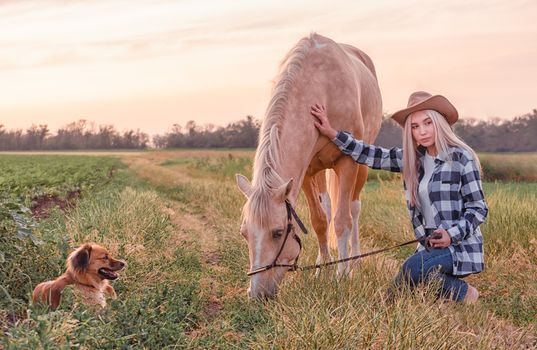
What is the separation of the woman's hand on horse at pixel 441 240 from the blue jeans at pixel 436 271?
117 mm

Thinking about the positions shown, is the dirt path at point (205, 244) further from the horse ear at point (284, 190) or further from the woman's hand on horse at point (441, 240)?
the woman's hand on horse at point (441, 240)

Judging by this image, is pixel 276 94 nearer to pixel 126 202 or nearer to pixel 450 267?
pixel 450 267

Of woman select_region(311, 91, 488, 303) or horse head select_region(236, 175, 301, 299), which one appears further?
woman select_region(311, 91, 488, 303)

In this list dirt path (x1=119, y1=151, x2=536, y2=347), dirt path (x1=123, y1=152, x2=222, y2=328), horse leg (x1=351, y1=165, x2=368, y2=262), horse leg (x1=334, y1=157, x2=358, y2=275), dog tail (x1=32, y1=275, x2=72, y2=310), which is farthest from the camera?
horse leg (x1=351, y1=165, x2=368, y2=262)

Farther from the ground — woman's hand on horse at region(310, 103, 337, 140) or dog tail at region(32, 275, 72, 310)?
woman's hand on horse at region(310, 103, 337, 140)

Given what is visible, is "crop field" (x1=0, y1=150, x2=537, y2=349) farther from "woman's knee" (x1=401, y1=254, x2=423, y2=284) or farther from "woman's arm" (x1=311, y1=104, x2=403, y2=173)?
"woman's arm" (x1=311, y1=104, x2=403, y2=173)

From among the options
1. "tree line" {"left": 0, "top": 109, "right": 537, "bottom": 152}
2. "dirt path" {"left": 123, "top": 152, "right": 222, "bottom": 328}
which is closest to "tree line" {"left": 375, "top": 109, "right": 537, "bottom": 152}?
"tree line" {"left": 0, "top": 109, "right": 537, "bottom": 152}

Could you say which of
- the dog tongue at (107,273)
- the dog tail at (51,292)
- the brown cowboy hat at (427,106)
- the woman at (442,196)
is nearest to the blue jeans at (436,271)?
the woman at (442,196)

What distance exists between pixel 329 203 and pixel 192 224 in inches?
178

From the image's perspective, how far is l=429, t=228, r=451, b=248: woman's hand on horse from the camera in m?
4.95

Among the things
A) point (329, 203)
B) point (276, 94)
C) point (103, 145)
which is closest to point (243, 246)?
point (329, 203)

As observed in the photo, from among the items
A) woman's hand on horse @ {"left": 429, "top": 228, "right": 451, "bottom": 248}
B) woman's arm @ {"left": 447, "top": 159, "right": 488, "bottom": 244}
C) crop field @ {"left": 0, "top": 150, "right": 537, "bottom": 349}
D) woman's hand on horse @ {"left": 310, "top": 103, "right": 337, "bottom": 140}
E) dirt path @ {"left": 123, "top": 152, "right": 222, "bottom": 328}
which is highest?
woman's hand on horse @ {"left": 310, "top": 103, "right": 337, "bottom": 140}

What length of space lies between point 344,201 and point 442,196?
5.30ft

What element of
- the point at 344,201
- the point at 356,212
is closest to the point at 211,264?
the point at 356,212
